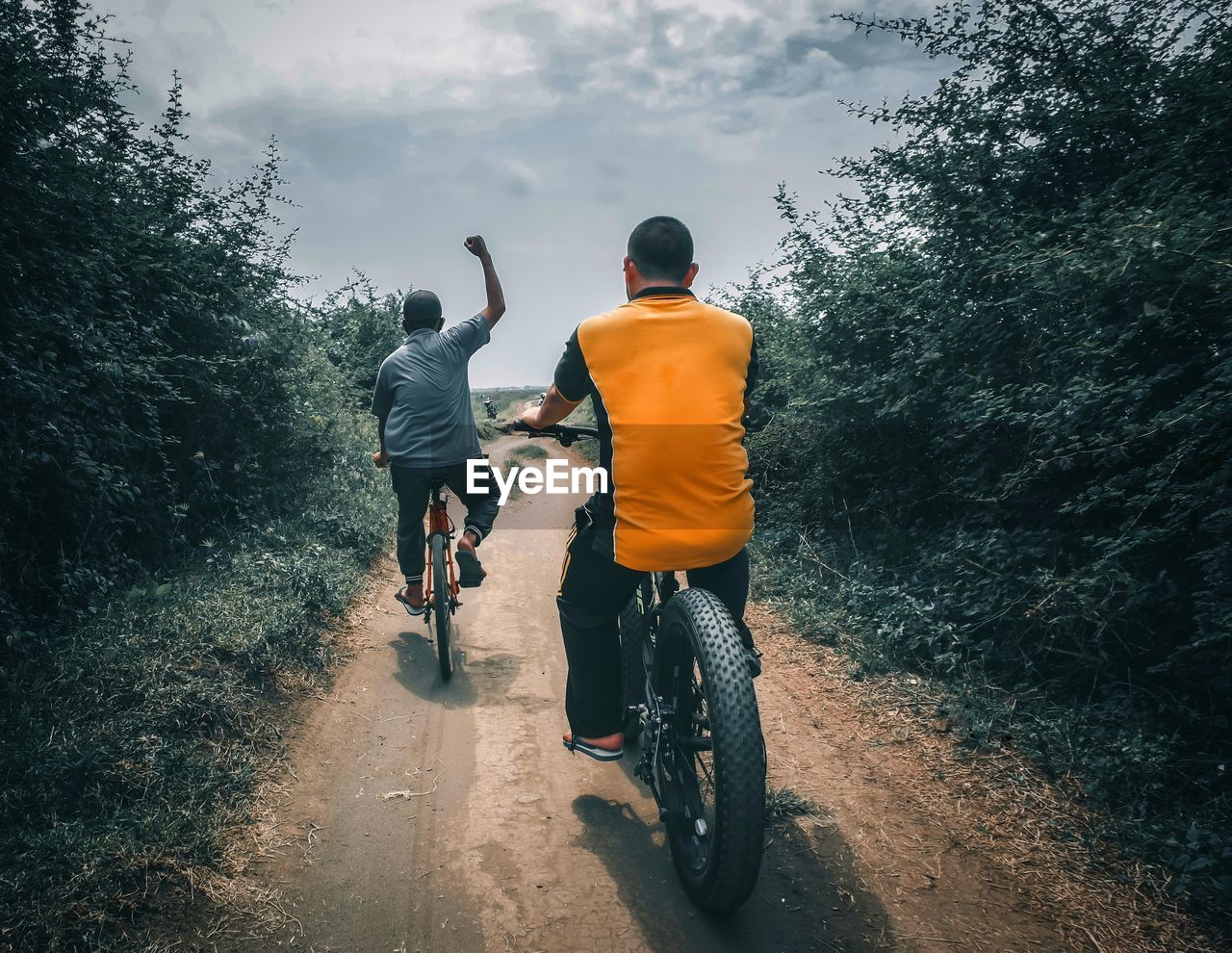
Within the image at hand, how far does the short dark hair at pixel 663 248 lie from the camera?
2.50 meters

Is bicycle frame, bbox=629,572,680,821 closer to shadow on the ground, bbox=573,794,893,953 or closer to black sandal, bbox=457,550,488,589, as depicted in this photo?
shadow on the ground, bbox=573,794,893,953

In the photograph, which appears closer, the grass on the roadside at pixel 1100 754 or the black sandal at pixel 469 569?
the grass on the roadside at pixel 1100 754

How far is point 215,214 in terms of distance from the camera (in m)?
6.66

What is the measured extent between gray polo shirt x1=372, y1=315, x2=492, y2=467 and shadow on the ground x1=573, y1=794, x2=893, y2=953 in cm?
259

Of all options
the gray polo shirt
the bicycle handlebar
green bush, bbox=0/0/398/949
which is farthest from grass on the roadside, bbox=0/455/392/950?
the bicycle handlebar

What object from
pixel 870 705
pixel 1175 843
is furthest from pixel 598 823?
pixel 1175 843

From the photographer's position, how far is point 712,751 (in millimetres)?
2191

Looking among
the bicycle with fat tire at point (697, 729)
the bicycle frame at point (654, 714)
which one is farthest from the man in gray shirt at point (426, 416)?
the bicycle frame at point (654, 714)

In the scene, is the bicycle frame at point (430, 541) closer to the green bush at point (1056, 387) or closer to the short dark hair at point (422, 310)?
the short dark hair at point (422, 310)

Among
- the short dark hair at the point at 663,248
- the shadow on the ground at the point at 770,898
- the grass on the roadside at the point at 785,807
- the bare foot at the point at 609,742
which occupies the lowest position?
the shadow on the ground at the point at 770,898

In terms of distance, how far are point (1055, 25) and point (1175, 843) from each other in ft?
16.3

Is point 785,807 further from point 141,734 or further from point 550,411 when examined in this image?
point 141,734

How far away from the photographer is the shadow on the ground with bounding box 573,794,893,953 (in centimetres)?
235

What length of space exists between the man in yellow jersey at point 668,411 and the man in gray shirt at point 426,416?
220 cm
